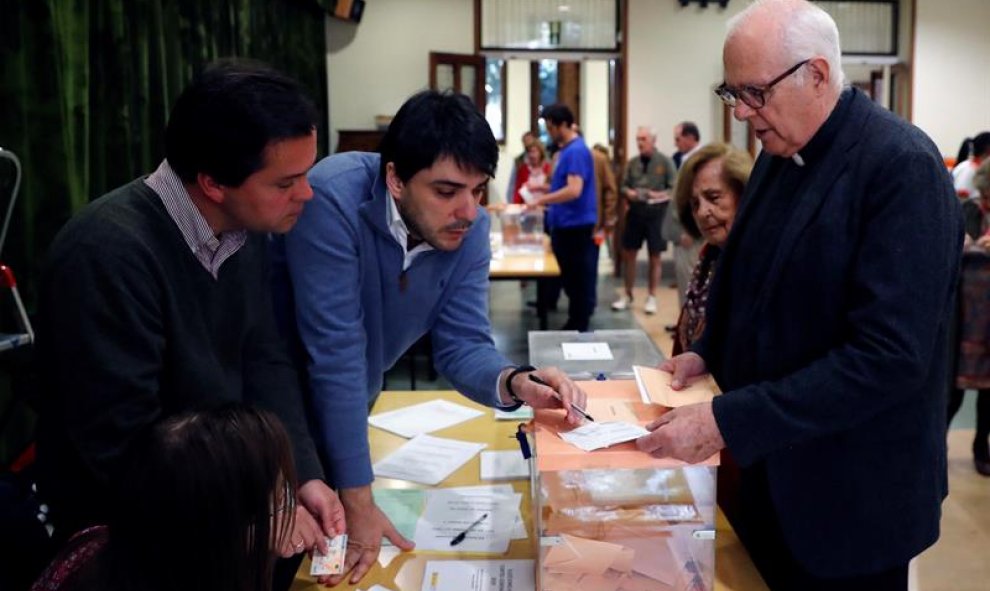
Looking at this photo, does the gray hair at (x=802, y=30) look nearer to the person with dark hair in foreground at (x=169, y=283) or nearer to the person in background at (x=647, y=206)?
the person with dark hair in foreground at (x=169, y=283)

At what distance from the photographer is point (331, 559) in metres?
1.36

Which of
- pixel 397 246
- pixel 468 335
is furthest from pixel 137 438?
pixel 468 335

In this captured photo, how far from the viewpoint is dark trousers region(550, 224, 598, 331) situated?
233 inches

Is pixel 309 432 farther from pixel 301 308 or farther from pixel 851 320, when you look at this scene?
pixel 851 320

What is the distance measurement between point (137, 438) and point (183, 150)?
401 millimetres

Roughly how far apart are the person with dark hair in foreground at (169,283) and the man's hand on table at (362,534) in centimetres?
5

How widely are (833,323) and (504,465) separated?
Answer: 82 centimetres

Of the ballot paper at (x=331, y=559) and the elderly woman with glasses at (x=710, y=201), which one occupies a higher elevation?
the elderly woman with glasses at (x=710, y=201)

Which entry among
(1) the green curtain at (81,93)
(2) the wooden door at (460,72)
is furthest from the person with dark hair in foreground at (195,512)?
(2) the wooden door at (460,72)

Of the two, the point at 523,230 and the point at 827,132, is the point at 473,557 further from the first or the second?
the point at 523,230

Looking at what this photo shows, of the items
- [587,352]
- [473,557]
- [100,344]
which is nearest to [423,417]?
[587,352]

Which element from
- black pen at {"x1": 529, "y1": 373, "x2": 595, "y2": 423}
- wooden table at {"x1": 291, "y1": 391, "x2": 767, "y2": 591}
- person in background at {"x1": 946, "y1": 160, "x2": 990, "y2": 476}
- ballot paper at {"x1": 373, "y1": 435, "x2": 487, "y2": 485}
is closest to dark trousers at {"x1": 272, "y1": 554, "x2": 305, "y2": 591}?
wooden table at {"x1": 291, "y1": 391, "x2": 767, "y2": 591}

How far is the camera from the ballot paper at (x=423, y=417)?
2111 millimetres

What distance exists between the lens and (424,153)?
1.43 m
